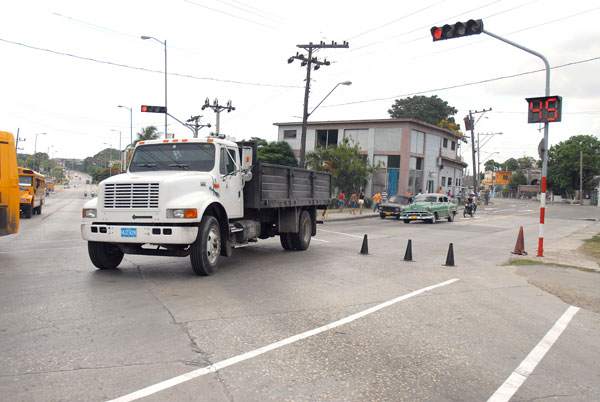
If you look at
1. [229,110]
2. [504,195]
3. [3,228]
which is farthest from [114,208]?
[504,195]

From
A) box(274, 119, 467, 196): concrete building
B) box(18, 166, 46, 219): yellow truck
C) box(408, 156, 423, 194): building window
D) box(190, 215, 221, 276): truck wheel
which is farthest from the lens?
box(408, 156, 423, 194): building window

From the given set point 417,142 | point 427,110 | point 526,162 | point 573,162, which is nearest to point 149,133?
point 417,142

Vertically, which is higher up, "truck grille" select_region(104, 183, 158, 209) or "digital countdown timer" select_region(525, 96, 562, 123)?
"digital countdown timer" select_region(525, 96, 562, 123)

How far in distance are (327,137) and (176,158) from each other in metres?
38.8

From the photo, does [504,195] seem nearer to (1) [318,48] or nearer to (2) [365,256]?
(1) [318,48]

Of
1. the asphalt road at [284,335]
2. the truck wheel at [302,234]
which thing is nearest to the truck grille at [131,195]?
the asphalt road at [284,335]

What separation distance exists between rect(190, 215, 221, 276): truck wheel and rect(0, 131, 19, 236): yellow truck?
5.06m

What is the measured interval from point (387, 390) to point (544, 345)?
8.39 ft

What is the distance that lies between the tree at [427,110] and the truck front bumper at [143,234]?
7105cm

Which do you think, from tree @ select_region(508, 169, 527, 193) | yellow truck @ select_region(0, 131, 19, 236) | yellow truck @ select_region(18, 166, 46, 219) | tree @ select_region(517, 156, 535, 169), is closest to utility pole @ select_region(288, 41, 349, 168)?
yellow truck @ select_region(18, 166, 46, 219)

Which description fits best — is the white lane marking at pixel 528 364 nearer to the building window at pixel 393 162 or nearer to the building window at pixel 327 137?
the building window at pixel 393 162

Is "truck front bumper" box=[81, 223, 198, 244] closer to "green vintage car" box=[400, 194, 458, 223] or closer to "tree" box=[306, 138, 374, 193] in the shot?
"green vintage car" box=[400, 194, 458, 223]

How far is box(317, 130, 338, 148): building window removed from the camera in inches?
1870

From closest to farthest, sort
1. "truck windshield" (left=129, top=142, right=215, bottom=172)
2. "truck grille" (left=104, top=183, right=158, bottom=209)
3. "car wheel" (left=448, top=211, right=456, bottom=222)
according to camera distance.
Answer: "truck grille" (left=104, top=183, right=158, bottom=209)
"truck windshield" (left=129, top=142, right=215, bottom=172)
"car wheel" (left=448, top=211, right=456, bottom=222)
